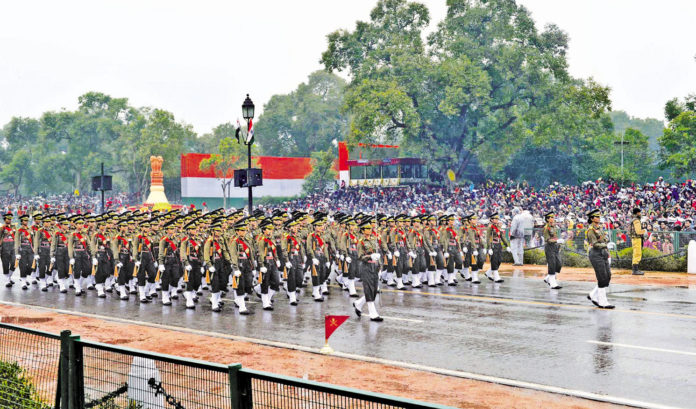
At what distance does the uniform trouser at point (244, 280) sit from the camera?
15.0 meters

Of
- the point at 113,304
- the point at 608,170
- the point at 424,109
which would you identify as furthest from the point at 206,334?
the point at 608,170

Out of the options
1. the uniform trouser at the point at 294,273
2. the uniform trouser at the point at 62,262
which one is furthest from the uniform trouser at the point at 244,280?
the uniform trouser at the point at 62,262

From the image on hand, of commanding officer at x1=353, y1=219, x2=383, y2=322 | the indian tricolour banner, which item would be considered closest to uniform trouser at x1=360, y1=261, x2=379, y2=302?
commanding officer at x1=353, y1=219, x2=383, y2=322

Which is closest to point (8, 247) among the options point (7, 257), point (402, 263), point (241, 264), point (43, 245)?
point (7, 257)

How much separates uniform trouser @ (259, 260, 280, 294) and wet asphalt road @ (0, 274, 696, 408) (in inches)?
21.8

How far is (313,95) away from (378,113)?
52.4 metres

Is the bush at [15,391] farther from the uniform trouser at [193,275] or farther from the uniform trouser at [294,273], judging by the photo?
the uniform trouser at [294,273]

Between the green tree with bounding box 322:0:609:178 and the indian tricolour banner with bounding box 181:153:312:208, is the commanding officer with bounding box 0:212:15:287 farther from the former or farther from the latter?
the indian tricolour banner with bounding box 181:153:312:208

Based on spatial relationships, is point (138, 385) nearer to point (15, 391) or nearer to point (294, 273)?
point (15, 391)

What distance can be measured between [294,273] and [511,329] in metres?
5.65

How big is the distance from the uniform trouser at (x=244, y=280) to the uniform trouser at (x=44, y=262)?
7871mm

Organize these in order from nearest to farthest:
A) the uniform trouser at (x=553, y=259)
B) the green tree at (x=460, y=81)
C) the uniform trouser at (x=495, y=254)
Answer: the uniform trouser at (x=553, y=259) → the uniform trouser at (x=495, y=254) → the green tree at (x=460, y=81)

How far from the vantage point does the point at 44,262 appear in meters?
20.0

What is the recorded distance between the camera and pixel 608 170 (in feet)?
156
